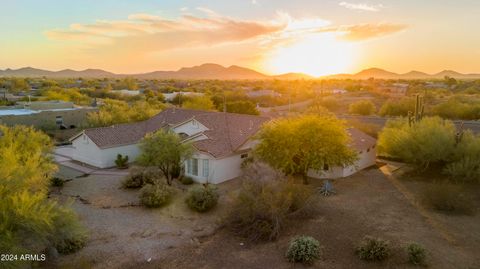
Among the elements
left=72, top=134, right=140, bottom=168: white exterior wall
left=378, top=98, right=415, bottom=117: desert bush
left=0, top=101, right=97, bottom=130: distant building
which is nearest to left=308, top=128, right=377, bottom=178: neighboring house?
left=72, top=134, right=140, bottom=168: white exterior wall

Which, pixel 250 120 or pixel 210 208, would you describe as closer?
pixel 210 208

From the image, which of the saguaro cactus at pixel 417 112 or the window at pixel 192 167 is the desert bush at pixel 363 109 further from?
the window at pixel 192 167

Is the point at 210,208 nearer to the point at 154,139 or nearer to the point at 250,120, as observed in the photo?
the point at 154,139

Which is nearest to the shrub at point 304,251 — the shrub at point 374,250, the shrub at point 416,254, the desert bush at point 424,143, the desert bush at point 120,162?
the shrub at point 374,250

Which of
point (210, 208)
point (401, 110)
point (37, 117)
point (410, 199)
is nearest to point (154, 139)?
point (210, 208)

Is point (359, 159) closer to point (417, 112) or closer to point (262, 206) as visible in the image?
point (417, 112)

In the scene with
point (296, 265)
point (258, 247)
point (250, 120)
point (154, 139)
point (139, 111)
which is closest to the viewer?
point (296, 265)
